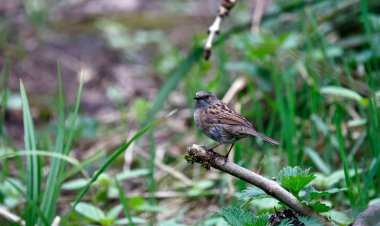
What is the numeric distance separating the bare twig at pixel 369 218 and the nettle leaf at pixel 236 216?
37cm

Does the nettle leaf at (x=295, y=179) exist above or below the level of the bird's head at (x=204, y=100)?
below

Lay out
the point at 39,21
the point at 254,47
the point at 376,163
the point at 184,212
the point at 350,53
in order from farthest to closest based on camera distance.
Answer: the point at 39,21 → the point at 350,53 → the point at 254,47 → the point at 184,212 → the point at 376,163

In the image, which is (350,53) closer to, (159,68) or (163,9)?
(159,68)

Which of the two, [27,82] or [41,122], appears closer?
[41,122]

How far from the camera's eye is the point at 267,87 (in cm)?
548

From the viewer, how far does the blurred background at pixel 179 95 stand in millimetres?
3760

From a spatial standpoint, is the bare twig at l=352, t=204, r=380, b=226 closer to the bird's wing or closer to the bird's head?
the bird's wing

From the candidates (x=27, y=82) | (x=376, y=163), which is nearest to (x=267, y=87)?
(x=376, y=163)

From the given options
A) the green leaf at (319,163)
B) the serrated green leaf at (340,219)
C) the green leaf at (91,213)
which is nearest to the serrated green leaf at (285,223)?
the serrated green leaf at (340,219)

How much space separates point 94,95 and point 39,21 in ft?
5.44

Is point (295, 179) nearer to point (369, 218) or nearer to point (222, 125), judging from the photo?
point (369, 218)

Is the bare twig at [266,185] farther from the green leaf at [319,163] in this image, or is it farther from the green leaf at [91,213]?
the green leaf at [319,163]

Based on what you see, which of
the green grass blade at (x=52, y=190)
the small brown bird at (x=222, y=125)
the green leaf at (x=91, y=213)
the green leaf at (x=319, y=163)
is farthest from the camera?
the green leaf at (x=319, y=163)

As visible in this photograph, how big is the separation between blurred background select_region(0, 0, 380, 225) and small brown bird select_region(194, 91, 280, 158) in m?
0.34
